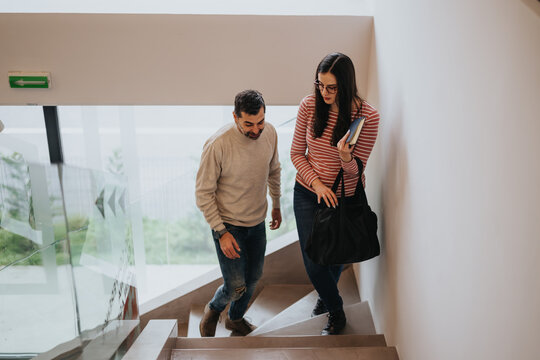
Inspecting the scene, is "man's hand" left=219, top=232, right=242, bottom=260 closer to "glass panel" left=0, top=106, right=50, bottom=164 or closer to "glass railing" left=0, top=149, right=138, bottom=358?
"glass railing" left=0, top=149, right=138, bottom=358

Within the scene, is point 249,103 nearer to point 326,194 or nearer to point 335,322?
point 326,194

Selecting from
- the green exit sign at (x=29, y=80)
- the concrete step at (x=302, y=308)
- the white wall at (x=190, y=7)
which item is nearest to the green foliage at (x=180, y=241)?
the concrete step at (x=302, y=308)

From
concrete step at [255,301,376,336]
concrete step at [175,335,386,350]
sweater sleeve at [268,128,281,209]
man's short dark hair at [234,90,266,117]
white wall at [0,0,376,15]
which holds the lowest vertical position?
concrete step at [255,301,376,336]

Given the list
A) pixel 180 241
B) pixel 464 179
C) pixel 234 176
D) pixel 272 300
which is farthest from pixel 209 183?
pixel 180 241

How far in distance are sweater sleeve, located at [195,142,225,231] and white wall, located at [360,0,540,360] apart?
917 millimetres

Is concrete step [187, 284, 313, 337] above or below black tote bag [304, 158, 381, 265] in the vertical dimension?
below

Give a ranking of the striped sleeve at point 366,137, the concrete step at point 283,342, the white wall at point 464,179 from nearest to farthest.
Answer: the white wall at point 464,179 < the striped sleeve at point 366,137 < the concrete step at point 283,342

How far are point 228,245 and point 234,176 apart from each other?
0.38 metres

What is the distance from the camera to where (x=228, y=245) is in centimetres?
252

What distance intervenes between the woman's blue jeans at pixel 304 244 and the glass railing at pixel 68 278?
1.09 meters

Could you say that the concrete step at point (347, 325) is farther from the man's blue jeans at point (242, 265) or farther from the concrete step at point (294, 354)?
the concrete step at point (294, 354)

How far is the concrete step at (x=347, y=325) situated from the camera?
2.88 meters

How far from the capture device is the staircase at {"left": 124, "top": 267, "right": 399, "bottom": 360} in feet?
7.75

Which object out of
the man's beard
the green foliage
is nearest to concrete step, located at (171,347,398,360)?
the man's beard
